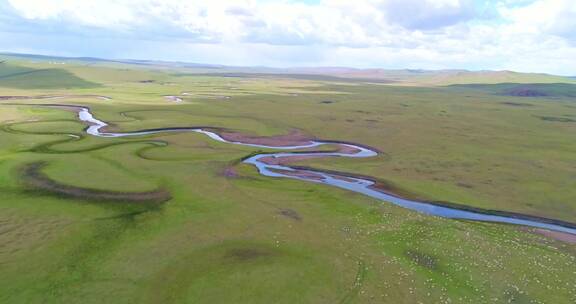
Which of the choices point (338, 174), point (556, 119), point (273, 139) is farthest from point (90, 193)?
point (556, 119)

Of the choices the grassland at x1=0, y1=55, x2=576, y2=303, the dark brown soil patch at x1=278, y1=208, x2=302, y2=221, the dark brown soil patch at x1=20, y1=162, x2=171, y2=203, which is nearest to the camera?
the grassland at x1=0, y1=55, x2=576, y2=303

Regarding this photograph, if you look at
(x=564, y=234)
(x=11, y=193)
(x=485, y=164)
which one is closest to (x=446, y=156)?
(x=485, y=164)

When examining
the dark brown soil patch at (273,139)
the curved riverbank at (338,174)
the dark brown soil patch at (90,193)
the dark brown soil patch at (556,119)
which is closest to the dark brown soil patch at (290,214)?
the curved riverbank at (338,174)

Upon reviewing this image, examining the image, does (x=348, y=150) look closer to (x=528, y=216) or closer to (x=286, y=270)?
(x=528, y=216)

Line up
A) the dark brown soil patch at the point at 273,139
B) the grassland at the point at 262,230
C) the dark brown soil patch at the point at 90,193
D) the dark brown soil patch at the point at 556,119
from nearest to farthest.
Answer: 1. the grassland at the point at 262,230
2. the dark brown soil patch at the point at 90,193
3. the dark brown soil patch at the point at 273,139
4. the dark brown soil patch at the point at 556,119

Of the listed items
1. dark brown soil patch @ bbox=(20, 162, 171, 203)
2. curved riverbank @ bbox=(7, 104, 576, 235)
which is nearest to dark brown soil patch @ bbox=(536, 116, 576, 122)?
curved riverbank @ bbox=(7, 104, 576, 235)

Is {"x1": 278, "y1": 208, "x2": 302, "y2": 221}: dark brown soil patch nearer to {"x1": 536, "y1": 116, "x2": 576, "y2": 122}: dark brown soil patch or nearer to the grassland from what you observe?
the grassland

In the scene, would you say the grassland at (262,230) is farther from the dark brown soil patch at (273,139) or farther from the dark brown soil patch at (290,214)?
the dark brown soil patch at (273,139)

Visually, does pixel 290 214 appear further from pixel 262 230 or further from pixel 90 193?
pixel 90 193
